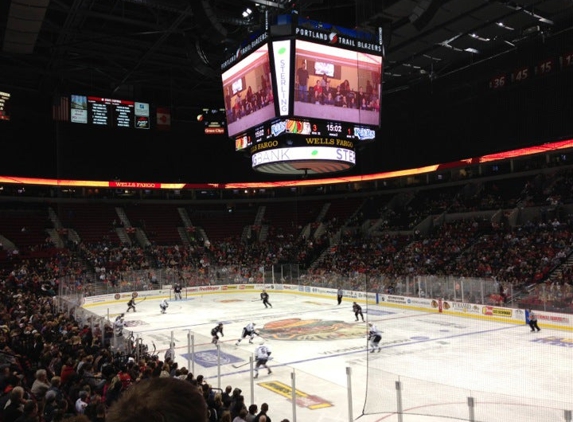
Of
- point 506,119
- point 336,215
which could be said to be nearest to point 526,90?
point 506,119

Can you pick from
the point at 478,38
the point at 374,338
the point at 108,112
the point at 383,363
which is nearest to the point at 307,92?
the point at 374,338

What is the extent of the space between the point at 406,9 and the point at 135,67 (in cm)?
1903

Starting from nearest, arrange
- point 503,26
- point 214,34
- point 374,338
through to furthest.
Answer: point 374,338 < point 214,34 < point 503,26

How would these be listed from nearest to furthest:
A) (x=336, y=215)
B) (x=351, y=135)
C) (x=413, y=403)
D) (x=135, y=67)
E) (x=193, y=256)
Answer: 1. (x=413, y=403)
2. (x=351, y=135)
3. (x=135, y=67)
4. (x=193, y=256)
5. (x=336, y=215)

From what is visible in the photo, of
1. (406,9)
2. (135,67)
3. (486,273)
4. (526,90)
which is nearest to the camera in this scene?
(406,9)

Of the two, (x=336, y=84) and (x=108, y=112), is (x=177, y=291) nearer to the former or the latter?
(x=108, y=112)

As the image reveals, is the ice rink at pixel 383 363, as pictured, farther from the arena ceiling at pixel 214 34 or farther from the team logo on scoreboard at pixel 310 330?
the arena ceiling at pixel 214 34

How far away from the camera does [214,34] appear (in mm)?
19656

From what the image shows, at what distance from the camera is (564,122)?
1024 inches

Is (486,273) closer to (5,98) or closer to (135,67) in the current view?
(135,67)

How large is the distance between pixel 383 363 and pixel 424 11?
11378mm

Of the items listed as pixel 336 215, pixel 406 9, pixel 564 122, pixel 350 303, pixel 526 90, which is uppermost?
pixel 406 9

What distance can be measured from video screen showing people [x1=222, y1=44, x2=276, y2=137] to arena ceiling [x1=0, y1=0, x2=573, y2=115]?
139cm

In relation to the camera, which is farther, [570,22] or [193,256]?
[193,256]
